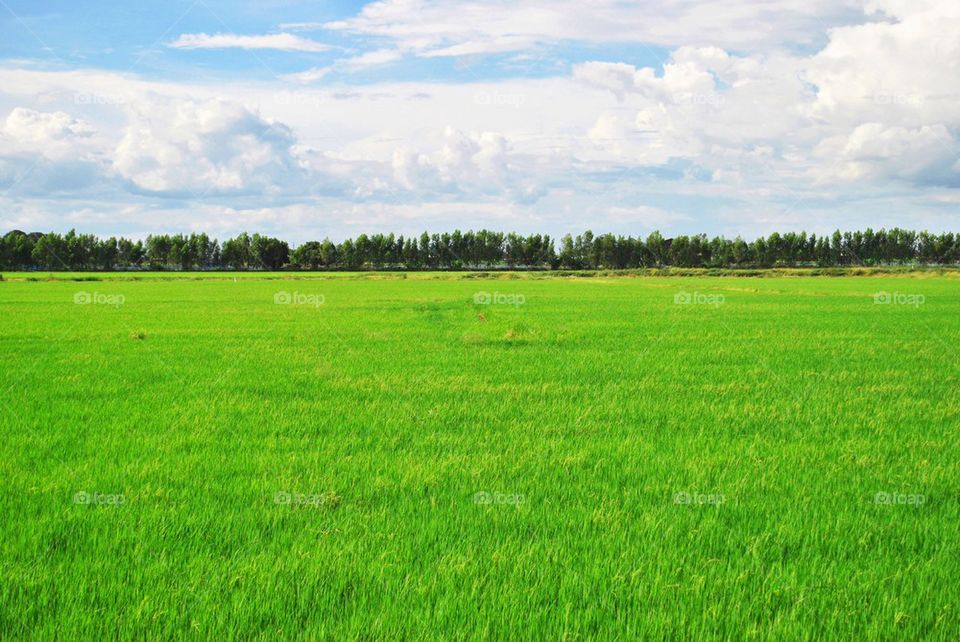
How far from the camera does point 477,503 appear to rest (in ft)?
20.9

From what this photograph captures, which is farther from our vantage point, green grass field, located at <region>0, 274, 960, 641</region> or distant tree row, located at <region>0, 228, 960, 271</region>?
distant tree row, located at <region>0, 228, 960, 271</region>

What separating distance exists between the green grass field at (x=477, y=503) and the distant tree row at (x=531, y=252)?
14410 cm

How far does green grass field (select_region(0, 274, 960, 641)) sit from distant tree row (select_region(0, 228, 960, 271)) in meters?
144

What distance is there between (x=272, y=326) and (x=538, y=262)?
14290 centimetres

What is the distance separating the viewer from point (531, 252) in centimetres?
16688

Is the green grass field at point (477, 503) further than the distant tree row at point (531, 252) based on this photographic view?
No

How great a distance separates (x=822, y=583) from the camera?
Result: 5.04m

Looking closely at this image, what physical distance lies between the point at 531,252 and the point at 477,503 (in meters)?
162

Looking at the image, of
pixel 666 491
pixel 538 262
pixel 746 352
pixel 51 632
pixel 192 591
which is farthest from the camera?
pixel 538 262

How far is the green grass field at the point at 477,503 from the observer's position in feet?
14.9

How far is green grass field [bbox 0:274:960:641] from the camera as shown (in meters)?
4.55

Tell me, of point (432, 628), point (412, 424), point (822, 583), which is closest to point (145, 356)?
point (412, 424)

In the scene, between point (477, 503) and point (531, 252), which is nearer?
point (477, 503)

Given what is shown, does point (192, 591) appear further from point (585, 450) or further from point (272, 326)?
point (272, 326)
